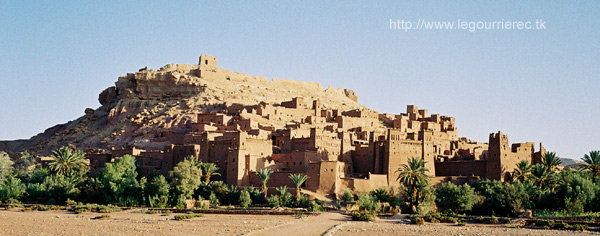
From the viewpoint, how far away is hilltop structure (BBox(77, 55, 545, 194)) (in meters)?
52.6

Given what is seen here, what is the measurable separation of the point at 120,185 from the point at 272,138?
13.1 meters

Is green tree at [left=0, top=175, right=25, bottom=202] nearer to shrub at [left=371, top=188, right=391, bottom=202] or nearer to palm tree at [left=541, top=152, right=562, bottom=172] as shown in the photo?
shrub at [left=371, top=188, right=391, bottom=202]

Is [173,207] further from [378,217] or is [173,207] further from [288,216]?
[378,217]

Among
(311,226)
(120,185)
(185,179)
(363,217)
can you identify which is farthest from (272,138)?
(311,226)

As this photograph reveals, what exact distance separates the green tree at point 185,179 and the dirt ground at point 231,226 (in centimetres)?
668

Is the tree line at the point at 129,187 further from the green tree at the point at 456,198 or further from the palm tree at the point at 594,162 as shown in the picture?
the palm tree at the point at 594,162

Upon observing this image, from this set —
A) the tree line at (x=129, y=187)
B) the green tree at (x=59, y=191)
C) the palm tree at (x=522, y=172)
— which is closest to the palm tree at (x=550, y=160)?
the palm tree at (x=522, y=172)

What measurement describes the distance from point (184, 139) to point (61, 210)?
12.7 m

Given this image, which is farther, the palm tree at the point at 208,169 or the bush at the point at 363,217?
the palm tree at the point at 208,169

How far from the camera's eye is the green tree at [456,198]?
151 feet

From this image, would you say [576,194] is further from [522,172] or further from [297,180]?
[297,180]

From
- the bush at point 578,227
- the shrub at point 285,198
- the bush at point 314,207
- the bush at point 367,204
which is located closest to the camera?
the bush at point 578,227

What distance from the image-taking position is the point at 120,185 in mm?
52844

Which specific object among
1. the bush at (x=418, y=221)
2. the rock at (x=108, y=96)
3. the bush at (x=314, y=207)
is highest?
the rock at (x=108, y=96)
